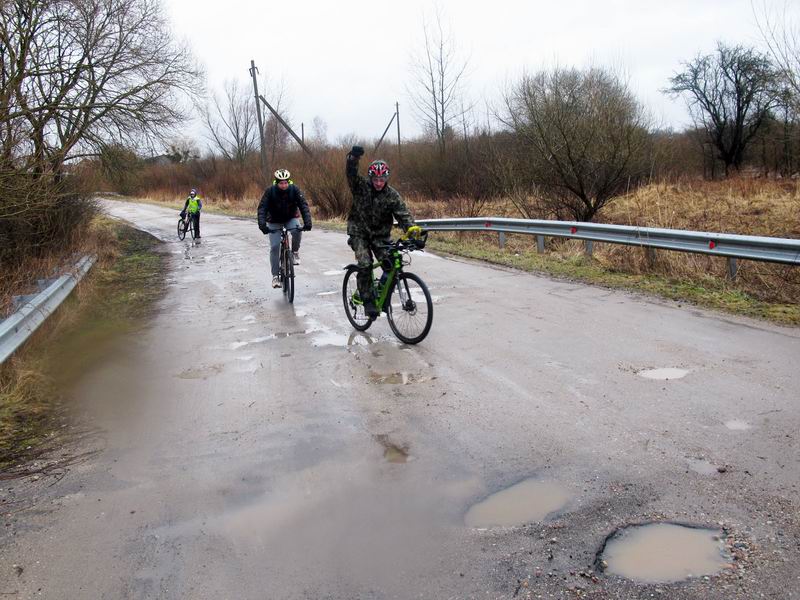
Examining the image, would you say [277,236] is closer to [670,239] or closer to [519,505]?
[670,239]

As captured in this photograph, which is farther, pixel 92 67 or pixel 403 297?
pixel 92 67

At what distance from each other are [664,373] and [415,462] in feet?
8.48

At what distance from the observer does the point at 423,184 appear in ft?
87.7

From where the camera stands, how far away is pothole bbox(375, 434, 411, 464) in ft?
13.8

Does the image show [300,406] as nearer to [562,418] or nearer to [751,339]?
[562,418]

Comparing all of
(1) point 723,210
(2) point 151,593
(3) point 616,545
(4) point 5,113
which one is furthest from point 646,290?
(1) point 723,210

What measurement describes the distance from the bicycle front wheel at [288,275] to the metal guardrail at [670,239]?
212 inches

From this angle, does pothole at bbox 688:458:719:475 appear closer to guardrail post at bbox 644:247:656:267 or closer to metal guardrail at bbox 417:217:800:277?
metal guardrail at bbox 417:217:800:277

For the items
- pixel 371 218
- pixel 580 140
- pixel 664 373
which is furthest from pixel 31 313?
pixel 580 140

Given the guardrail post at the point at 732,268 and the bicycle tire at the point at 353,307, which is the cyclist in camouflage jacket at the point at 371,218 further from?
the guardrail post at the point at 732,268

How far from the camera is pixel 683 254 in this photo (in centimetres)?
1077

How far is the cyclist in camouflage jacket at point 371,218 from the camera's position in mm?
7156

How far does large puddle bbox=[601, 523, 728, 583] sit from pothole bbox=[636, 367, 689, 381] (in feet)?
7.79

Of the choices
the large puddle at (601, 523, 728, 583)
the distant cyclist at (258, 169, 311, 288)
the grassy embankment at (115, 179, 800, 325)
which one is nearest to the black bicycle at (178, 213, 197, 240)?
the grassy embankment at (115, 179, 800, 325)
